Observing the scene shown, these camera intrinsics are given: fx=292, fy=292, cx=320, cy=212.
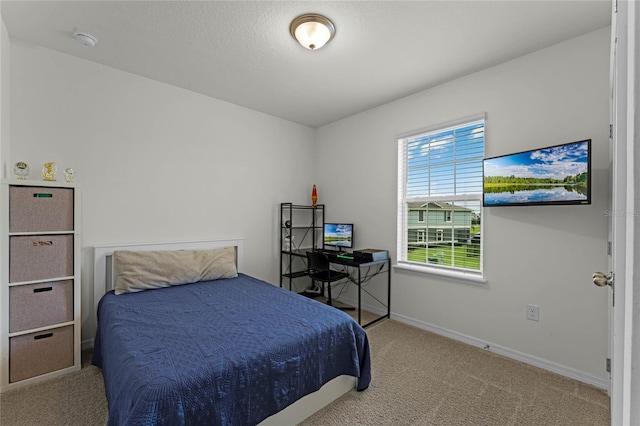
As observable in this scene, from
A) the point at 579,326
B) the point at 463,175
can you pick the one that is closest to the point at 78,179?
the point at 463,175

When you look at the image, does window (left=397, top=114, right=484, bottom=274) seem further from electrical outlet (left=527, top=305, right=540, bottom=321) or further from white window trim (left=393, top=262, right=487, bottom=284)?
electrical outlet (left=527, top=305, right=540, bottom=321)

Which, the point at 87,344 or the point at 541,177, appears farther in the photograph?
the point at 87,344

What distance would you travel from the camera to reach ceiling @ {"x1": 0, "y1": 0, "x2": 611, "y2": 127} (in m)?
1.95

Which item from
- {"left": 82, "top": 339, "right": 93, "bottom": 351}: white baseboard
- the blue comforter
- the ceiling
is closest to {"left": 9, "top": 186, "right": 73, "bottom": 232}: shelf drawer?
the blue comforter

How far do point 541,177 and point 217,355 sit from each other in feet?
8.34

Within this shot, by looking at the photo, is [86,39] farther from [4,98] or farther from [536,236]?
[536,236]

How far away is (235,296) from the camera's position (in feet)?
8.23

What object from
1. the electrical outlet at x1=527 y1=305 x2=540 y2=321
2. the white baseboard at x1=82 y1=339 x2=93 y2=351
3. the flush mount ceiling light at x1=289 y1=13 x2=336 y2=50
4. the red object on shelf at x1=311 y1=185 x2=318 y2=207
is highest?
the flush mount ceiling light at x1=289 y1=13 x2=336 y2=50

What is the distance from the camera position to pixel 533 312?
2414 mm

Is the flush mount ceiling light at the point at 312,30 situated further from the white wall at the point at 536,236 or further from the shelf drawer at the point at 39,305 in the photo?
the shelf drawer at the point at 39,305

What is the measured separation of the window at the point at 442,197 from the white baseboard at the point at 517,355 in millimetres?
620

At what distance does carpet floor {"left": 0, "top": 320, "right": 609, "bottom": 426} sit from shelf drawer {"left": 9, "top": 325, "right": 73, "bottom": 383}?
0.10 meters

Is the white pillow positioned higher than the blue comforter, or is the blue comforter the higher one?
the white pillow

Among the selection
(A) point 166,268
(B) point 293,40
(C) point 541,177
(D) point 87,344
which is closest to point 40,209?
(A) point 166,268
